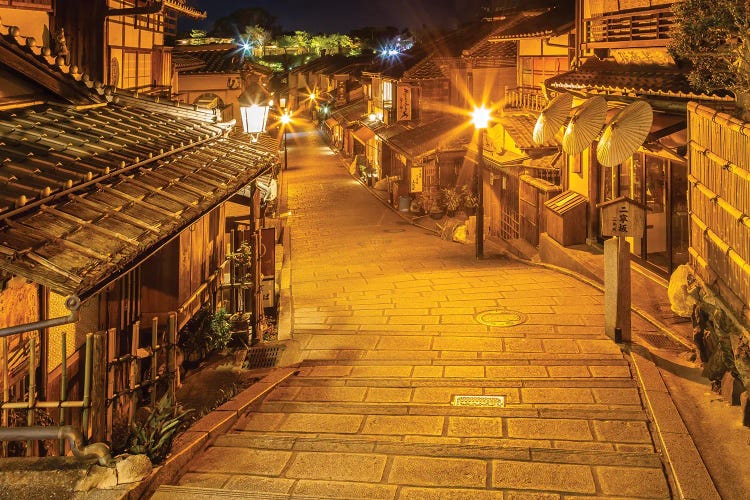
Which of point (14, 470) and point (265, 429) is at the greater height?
point (14, 470)

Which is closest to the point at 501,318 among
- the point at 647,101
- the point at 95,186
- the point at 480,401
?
the point at 480,401

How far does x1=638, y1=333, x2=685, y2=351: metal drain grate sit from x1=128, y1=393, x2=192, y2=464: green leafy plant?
8068 mm

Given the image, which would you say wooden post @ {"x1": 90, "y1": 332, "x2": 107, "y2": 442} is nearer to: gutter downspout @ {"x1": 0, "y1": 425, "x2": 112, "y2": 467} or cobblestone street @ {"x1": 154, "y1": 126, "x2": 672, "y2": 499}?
gutter downspout @ {"x1": 0, "y1": 425, "x2": 112, "y2": 467}

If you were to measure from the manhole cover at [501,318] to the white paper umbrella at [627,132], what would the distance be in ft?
11.3

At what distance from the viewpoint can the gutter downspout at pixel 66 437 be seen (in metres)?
4.80

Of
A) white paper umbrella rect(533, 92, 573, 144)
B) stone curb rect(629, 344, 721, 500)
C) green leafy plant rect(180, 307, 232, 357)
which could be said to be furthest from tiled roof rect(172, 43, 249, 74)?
stone curb rect(629, 344, 721, 500)

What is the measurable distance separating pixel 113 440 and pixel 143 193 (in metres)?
2.78

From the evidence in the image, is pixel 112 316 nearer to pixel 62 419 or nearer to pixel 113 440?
pixel 113 440

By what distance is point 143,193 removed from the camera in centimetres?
732

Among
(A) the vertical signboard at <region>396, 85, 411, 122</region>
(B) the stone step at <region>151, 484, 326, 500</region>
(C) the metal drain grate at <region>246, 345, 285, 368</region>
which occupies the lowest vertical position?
(C) the metal drain grate at <region>246, 345, 285, 368</region>

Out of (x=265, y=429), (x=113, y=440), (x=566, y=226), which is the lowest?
(x=265, y=429)

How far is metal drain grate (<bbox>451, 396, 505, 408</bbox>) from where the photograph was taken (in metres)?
8.30

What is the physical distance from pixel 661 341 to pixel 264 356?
7135 mm

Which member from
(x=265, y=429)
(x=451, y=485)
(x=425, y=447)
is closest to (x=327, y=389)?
(x=265, y=429)
